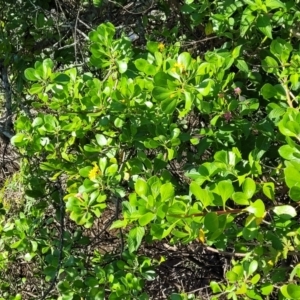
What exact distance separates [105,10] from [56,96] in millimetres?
870

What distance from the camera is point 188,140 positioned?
1.61 metres

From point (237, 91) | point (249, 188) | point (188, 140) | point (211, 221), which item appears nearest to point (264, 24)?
Result: point (237, 91)

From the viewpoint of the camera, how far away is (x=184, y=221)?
3.84 ft

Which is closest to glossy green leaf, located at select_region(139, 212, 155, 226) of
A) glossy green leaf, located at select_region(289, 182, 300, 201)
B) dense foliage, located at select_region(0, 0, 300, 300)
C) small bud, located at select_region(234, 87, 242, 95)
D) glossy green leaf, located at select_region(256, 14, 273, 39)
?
dense foliage, located at select_region(0, 0, 300, 300)

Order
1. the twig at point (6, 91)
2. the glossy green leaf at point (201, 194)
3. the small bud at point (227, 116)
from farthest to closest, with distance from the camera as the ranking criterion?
the twig at point (6, 91) < the small bud at point (227, 116) < the glossy green leaf at point (201, 194)

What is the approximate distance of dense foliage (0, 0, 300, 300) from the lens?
124 cm

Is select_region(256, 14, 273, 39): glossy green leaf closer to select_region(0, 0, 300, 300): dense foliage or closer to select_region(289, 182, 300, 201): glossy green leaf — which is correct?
select_region(0, 0, 300, 300): dense foliage

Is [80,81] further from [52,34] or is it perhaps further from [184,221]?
[52,34]

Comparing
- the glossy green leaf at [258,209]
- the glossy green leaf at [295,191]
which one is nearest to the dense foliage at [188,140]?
the glossy green leaf at [258,209]

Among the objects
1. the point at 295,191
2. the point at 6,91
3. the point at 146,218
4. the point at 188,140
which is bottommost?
the point at 6,91

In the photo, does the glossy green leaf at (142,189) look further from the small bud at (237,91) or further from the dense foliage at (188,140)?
the small bud at (237,91)

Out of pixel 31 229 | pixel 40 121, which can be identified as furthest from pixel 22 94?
pixel 40 121

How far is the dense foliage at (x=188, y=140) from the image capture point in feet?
4.07

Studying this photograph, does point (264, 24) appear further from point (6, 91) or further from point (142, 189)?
point (6, 91)
